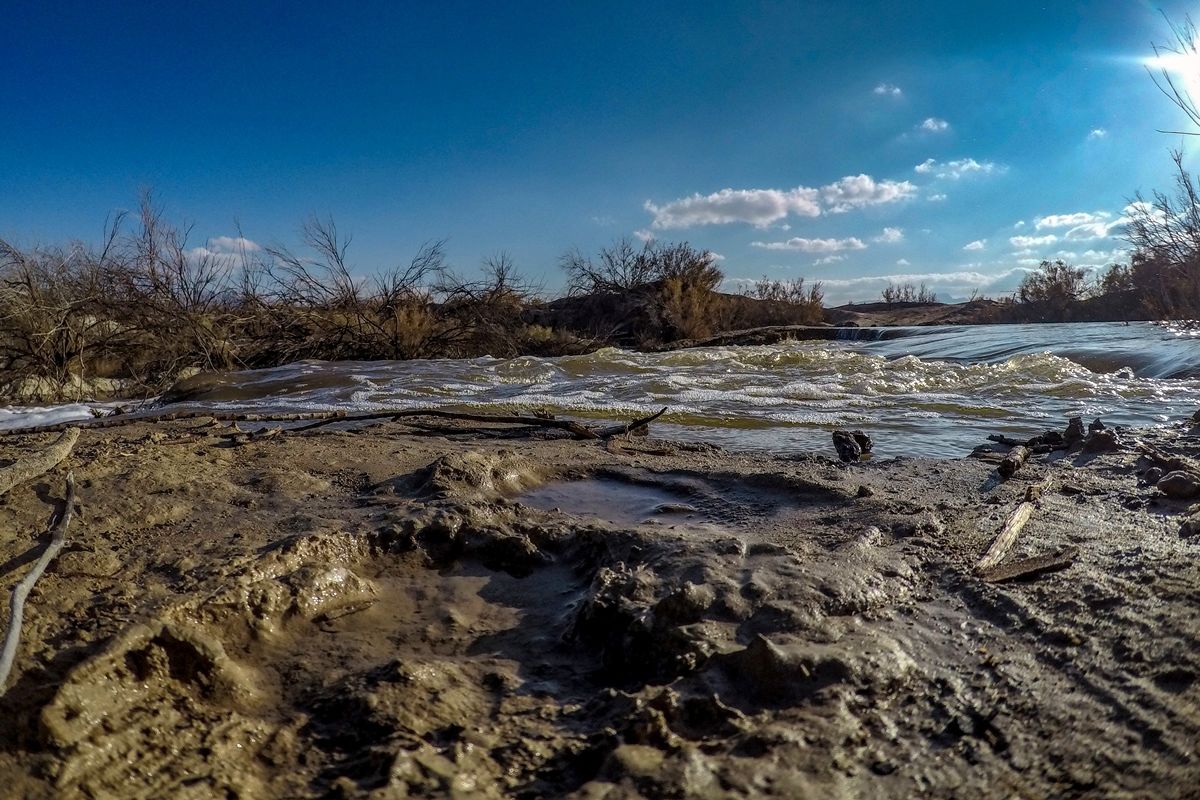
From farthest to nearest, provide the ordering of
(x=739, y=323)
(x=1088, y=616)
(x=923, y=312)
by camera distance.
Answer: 1. (x=923, y=312)
2. (x=739, y=323)
3. (x=1088, y=616)

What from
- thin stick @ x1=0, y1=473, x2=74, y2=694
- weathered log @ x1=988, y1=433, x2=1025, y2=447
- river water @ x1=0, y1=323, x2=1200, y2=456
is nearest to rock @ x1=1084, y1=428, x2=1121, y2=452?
weathered log @ x1=988, y1=433, x2=1025, y2=447

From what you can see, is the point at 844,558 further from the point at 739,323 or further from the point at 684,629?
the point at 739,323

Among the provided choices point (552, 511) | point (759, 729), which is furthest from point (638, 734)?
point (552, 511)

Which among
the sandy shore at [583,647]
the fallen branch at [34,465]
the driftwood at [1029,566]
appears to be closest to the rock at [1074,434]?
the sandy shore at [583,647]

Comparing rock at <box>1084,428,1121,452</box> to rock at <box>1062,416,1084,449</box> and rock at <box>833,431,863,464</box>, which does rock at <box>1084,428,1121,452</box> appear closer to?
rock at <box>1062,416,1084,449</box>

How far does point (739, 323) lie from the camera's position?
23.3 m

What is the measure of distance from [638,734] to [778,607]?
647mm

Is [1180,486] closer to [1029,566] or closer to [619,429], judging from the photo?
[1029,566]

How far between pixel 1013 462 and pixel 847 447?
96 centimetres

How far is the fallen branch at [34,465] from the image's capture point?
2502 mm

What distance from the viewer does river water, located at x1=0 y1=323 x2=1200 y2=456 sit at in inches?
220

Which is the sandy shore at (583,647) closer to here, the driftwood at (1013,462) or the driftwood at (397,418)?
the driftwood at (1013,462)

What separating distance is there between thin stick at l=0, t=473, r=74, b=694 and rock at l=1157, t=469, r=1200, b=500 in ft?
12.1

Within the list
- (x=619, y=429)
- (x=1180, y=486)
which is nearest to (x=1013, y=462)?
(x=1180, y=486)
